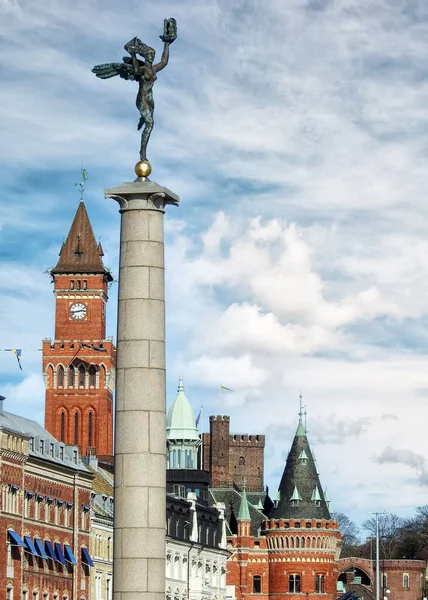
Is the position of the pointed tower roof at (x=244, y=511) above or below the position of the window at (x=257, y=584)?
above

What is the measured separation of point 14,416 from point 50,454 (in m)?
3.58

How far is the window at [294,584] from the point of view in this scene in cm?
15738

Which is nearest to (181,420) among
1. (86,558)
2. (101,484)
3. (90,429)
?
(90,429)

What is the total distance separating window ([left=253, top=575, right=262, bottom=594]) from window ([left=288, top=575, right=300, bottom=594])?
301 cm

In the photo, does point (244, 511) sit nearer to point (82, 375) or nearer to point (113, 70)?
point (82, 375)

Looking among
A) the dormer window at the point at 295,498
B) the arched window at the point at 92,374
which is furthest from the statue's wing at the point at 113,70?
the arched window at the point at 92,374

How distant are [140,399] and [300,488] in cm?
12269

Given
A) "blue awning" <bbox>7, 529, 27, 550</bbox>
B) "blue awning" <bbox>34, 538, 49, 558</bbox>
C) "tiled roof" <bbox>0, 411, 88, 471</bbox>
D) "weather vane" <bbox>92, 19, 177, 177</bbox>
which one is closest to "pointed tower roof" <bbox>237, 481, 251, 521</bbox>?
"tiled roof" <bbox>0, 411, 88, 471</bbox>

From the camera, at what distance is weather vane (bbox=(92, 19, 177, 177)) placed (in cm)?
4347

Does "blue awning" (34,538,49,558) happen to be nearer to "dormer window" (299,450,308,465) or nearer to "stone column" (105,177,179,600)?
"stone column" (105,177,179,600)

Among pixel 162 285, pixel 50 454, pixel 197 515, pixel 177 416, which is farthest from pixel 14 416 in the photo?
pixel 177 416

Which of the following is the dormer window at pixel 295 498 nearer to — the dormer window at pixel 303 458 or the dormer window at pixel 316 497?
the dormer window at pixel 316 497

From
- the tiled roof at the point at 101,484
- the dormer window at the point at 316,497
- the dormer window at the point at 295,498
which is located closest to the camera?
the tiled roof at the point at 101,484

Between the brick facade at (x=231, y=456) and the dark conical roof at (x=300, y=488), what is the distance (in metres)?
14.1
